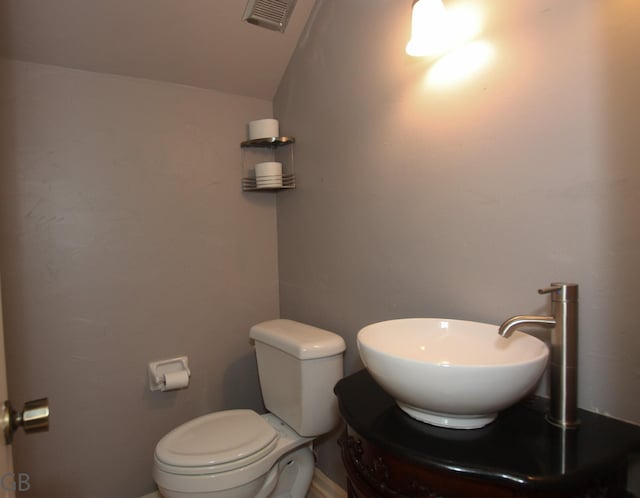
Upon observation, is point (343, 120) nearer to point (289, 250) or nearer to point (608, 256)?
point (289, 250)

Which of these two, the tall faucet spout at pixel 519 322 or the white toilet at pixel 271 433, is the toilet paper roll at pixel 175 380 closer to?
the white toilet at pixel 271 433

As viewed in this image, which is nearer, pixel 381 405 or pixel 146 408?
pixel 381 405

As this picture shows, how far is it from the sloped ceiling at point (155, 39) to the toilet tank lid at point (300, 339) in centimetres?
120

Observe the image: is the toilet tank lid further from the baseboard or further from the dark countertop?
the baseboard

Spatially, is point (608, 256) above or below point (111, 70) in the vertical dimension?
below

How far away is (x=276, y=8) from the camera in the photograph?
162 centimetres

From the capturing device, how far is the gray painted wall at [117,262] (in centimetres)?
150

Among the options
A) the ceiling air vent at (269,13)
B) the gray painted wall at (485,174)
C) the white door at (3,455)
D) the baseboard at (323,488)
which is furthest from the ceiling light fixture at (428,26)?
the baseboard at (323,488)

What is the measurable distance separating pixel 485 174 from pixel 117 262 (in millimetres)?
1514

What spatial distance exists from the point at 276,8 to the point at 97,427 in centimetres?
196

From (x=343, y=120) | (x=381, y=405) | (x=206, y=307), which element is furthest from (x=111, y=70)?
(x=381, y=405)

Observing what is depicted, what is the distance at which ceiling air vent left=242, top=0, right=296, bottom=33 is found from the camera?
5.21 ft

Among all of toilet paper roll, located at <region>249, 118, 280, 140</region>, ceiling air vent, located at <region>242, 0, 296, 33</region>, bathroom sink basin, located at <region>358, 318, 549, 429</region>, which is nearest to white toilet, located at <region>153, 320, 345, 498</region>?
bathroom sink basin, located at <region>358, 318, 549, 429</region>

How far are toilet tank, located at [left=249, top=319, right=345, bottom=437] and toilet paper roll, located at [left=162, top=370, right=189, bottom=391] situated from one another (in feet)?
1.30
